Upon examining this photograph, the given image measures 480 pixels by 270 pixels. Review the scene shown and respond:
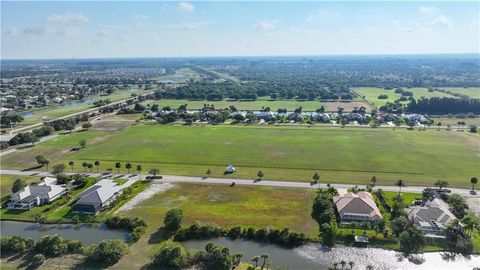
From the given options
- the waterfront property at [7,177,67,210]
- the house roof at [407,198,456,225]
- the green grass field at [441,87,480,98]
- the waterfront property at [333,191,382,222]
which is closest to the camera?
the house roof at [407,198,456,225]

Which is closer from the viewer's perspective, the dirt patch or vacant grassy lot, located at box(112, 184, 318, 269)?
vacant grassy lot, located at box(112, 184, 318, 269)

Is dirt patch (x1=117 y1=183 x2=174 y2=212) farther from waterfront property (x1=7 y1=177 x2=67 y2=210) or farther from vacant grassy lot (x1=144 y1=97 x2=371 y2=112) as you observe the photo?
vacant grassy lot (x1=144 y1=97 x2=371 y2=112)

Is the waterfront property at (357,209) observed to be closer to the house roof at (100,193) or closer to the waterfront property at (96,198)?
the waterfront property at (96,198)

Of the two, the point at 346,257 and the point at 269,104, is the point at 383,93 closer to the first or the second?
the point at 269,104

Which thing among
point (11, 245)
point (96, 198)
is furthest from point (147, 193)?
point (11, 245)

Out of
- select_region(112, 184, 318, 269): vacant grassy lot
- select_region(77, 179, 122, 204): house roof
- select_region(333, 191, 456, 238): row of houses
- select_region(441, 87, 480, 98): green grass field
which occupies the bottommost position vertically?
select_region(112, 184, 318, 269): vacant grassy lot

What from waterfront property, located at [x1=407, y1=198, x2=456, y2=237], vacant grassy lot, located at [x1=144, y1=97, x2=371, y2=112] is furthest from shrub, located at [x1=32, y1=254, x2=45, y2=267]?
vacant grassy lot, located at [x1=144, y1=97, x2=371, y2=112]

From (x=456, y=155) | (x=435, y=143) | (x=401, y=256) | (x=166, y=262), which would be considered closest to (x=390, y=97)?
(x=435, y=143)
